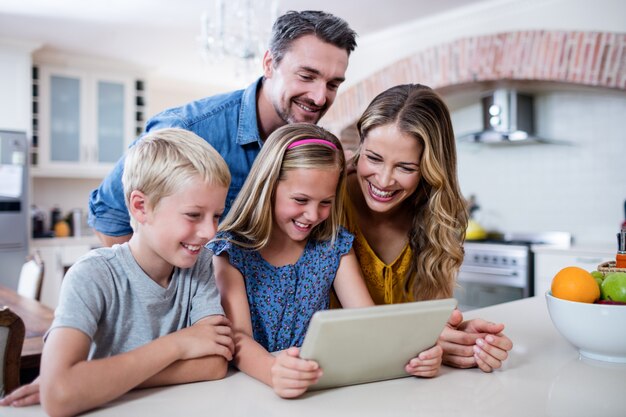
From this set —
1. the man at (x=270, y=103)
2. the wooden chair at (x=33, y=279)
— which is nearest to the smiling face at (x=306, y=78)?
the man at (x=270, y=103)

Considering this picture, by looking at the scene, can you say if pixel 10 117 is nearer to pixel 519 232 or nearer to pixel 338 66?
pixel 338 66

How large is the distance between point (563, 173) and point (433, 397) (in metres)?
3.89

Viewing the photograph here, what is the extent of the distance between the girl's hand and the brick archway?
327 centimetres

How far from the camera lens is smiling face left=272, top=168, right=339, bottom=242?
1.25 meters

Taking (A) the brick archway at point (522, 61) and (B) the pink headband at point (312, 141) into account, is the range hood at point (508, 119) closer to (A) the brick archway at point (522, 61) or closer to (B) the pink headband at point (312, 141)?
(A) the brick archway at point (522, 61)

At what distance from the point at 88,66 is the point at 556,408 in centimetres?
545

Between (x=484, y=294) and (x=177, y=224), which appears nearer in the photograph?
(x=177, y=224)

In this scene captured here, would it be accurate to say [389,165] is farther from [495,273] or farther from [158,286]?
[495,273]

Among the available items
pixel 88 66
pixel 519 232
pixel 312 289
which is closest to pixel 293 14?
pixel 312 289

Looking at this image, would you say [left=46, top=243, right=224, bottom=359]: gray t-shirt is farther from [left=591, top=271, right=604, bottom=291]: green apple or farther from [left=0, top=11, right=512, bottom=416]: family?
[left=591, top=271, right=604, bottom=291]: green apple

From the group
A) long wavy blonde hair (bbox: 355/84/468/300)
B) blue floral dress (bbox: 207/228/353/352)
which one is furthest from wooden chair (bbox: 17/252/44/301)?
long wavy blonde hair (bbox: 355/84/468/300)

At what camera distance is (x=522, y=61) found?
388 centimetres

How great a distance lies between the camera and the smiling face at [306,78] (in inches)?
62.9

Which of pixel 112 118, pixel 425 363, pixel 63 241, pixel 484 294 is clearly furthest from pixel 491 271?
pixel 112 118
